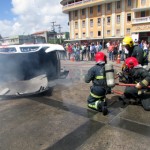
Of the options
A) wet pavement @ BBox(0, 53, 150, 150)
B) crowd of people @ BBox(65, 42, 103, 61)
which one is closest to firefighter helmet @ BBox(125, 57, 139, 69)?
wet pavement @ BBox(0, 53, 150, 150)

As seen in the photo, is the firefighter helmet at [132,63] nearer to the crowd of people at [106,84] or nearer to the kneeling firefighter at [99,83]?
the crowd of people at [106,84]

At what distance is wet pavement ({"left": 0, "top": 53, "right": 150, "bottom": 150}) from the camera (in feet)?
10.6

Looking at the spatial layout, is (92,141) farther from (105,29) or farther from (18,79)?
(105,29)

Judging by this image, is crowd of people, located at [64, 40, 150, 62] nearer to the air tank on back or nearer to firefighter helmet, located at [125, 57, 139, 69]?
firefighter helmet, located at [125, 57, 139, 69]

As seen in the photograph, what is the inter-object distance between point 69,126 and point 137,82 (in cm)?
212

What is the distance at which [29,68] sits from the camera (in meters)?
7.14

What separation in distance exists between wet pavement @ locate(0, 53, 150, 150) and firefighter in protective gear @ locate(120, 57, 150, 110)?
234 millimetres

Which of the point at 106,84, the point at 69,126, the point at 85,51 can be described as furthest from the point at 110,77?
the point at 85,51

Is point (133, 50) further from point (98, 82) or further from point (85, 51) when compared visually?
point (85, 51)

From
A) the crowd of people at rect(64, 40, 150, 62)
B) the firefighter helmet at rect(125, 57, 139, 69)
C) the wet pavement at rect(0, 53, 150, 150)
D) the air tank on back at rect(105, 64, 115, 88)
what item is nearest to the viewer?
the wet pavement at rect(0, 53, 150, 150)

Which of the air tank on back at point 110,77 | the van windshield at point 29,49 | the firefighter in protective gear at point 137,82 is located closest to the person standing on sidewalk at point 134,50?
the firefighter in protective gear at point 137,82

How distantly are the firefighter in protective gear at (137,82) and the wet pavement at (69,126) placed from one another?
23 centimetres

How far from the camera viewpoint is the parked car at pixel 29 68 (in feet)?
20.1

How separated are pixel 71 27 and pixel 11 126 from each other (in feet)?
178
